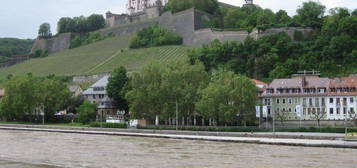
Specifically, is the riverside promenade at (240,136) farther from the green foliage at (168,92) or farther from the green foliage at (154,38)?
the green foliage at (154,38)

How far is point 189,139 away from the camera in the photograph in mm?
58375

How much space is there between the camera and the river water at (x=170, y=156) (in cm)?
3525

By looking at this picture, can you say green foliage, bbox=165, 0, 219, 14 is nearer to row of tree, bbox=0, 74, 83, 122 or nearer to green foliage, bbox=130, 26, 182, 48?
green foliage, bbox=130, 26, 182, 48

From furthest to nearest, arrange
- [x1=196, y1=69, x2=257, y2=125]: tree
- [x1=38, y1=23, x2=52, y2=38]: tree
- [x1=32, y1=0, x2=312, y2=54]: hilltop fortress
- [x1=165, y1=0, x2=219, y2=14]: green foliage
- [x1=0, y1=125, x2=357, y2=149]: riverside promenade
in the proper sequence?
1. [x1=38, y1=23, x2=52, y2=38]: tree
2. [x1=165, y1=0, x2=219, y2=14]: green foliage
3. [x1=32, y1=0, x2=312, y2=54]: hilltop fortress
4. [x1=196, y1=69, x2=257, y2=125]: tree
5. [x1=0, y1=125, x2=357, y2=149]: riverside promenade

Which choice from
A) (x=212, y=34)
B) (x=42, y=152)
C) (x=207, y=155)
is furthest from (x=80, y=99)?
(x=207, y=155)

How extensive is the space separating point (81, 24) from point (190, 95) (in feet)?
392

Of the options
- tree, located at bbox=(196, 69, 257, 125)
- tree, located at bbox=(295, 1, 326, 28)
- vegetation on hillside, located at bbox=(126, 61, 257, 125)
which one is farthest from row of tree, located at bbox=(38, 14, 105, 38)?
tree, located at bbox=(196, 69, 257, 125)

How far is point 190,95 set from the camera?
71.0 m

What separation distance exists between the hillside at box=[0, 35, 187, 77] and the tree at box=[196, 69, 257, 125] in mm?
53452

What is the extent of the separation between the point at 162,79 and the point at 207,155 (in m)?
35.0

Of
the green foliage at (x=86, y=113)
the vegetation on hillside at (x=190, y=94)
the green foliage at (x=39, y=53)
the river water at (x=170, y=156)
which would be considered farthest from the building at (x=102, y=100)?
the green foliage at (x=39, y=53)

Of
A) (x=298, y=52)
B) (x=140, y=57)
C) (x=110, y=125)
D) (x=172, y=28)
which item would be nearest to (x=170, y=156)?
(x=110, y=125)

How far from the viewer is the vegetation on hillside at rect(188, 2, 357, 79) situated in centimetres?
9048

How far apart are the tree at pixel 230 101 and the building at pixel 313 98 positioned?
12.5ft
